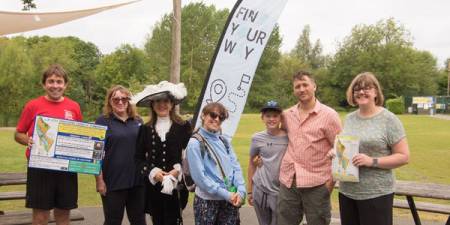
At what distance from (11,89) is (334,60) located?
157ft

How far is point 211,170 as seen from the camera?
369 centimetres

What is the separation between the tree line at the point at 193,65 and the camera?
48312 millimetres

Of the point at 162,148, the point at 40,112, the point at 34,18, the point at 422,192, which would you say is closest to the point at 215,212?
the point at 162,148

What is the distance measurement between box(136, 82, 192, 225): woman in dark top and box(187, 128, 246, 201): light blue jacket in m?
0.41

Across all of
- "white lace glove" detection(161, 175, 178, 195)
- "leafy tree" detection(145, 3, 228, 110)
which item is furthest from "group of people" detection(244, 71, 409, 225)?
"leafy tree" detection(145, 3, 228, 110)

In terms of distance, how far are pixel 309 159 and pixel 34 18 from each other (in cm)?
503

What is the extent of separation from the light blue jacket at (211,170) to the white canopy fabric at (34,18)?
4219mm

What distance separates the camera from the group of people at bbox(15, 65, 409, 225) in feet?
11.6

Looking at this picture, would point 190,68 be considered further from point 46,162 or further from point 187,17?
point 46,162

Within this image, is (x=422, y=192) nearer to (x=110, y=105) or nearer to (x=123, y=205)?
(x=123, y=205)

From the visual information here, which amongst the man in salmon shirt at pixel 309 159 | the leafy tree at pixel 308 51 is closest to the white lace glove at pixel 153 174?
the man in salmon shirt at pixel 309 159

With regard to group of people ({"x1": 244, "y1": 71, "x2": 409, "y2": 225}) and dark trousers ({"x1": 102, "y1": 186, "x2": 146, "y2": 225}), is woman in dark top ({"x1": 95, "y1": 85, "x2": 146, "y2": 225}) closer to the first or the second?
dark trousers ({"x1": 102, "y1": 186, "x2": 146, "y2": 225})

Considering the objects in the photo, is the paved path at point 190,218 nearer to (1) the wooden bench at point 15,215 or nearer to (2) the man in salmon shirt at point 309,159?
(1) the wooden bench at point 15,215

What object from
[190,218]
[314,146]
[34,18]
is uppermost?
[34,18]
